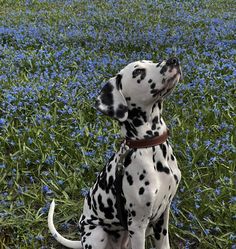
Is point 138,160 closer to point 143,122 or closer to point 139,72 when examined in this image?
point 143,122

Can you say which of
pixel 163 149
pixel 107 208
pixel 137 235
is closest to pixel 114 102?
pixel 163 149

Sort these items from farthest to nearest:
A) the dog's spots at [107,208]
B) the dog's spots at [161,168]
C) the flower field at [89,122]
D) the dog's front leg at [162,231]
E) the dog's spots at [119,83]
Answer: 1. the flower field at [89,122]
2. the dog's front leg at [162,231]
3. the dog's spots at [107,208]
4. the dog's spots at [161,168]
5. the dog's spots at [119,83]

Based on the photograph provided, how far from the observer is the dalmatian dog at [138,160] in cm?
289

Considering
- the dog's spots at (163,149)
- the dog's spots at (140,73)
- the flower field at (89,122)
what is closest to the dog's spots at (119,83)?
the dog's spots at (140,73)

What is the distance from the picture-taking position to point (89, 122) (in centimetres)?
620

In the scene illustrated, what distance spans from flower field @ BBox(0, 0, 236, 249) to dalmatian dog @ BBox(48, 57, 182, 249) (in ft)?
3.17

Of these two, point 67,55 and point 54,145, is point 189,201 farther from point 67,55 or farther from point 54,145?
point 67,55

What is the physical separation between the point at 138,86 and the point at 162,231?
1.31 metres

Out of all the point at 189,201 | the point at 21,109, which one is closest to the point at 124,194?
the point at 189,201

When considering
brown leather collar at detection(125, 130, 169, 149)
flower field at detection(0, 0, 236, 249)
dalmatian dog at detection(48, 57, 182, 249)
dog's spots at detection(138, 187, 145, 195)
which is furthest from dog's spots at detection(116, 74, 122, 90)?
flower field at detection(0, 0, 236, 249)

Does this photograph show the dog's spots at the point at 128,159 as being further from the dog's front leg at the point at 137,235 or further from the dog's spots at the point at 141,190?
the dog's front leg at the point at 137,235

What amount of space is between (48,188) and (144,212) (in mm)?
2081

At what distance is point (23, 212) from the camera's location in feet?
15.5

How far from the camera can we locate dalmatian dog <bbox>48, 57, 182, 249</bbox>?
9.49 ft
